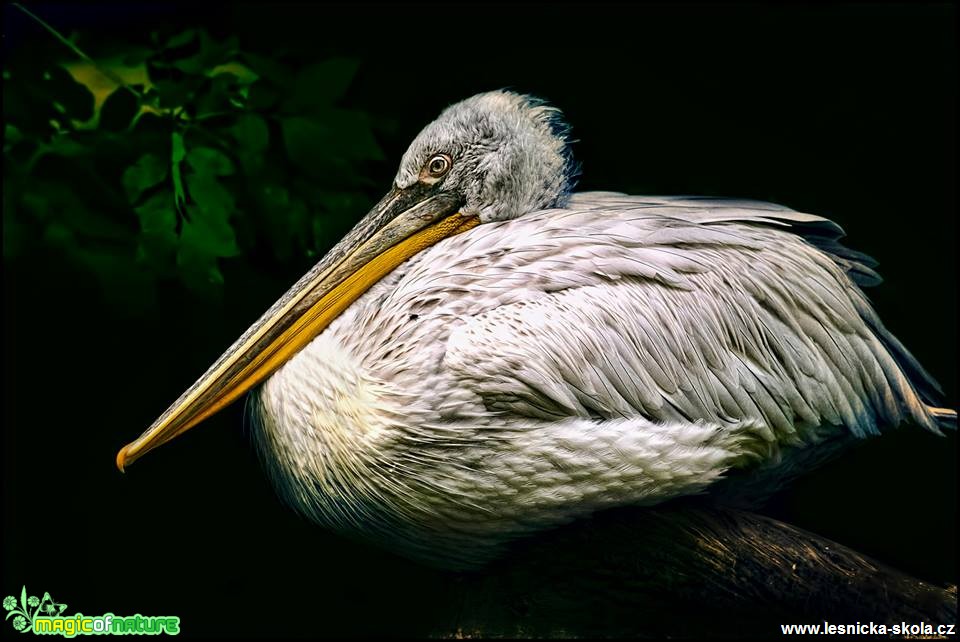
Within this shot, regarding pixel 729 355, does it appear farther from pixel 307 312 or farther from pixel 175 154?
pixel 175 154

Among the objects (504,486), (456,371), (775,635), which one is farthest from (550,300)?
(775,635)

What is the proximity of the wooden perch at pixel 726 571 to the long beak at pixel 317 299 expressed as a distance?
0.60 m

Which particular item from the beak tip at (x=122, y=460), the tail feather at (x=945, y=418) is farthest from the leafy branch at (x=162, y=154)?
the tail feather at (x=945, y=418)

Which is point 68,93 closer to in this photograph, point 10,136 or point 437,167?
point 10,136

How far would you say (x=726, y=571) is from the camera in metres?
1.88

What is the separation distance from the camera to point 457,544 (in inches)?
74.5

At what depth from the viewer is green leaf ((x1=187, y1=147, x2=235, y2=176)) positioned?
2.09 m

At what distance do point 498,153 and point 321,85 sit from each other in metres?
0.47

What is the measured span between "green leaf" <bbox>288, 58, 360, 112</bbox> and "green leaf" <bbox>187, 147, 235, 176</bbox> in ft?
0.66

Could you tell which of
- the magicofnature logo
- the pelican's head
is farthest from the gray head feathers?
the magicofnature logo

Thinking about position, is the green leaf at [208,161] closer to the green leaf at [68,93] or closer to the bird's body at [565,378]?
the green leaf at [68,93]

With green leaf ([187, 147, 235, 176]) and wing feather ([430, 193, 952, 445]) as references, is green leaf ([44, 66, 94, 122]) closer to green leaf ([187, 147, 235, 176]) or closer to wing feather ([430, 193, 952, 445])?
green leaf ([187, 147, 235, 176])

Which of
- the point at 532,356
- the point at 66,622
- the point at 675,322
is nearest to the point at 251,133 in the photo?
Result: the point at 532,356

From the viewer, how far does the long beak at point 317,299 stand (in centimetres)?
193
